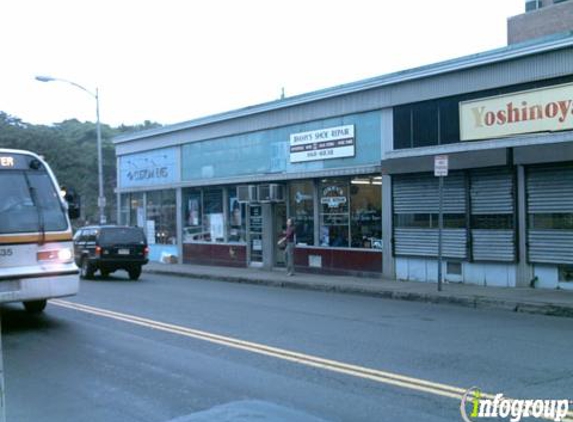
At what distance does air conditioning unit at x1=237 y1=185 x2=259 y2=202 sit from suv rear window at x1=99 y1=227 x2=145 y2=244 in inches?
150

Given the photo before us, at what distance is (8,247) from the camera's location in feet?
31.7

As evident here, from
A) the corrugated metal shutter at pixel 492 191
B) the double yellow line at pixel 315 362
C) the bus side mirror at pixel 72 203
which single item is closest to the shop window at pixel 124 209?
the bus side mirror at pixel 72 203

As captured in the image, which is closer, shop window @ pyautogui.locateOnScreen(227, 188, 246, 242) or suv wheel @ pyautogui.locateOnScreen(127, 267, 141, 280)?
suv wheel @ pyautogui.locateOnScreen(127, 267, 141, 280)

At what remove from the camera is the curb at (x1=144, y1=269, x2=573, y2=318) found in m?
12.3

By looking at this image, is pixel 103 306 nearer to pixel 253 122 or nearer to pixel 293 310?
pixel 293 310

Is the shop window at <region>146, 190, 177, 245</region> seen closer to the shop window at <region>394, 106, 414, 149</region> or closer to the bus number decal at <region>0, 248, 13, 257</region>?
the shop window at <region>394, 106, 414, 149</region>

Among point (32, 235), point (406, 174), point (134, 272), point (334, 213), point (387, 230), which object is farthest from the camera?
point (134, 272)

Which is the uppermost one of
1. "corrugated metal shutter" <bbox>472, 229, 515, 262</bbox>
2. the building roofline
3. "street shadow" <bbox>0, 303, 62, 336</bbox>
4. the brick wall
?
the brick wall

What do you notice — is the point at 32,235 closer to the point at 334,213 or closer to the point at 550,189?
the point at 550,189

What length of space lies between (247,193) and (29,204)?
42.0 feet

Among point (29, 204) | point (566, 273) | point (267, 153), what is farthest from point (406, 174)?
point (29, 204)

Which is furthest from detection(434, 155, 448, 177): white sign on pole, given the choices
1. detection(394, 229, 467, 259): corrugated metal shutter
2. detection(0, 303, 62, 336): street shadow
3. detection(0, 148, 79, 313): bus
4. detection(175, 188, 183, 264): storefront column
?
detection(175, 188, 183, 264): storefront column

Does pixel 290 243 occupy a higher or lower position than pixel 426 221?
lower

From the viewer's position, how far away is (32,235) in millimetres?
9945
